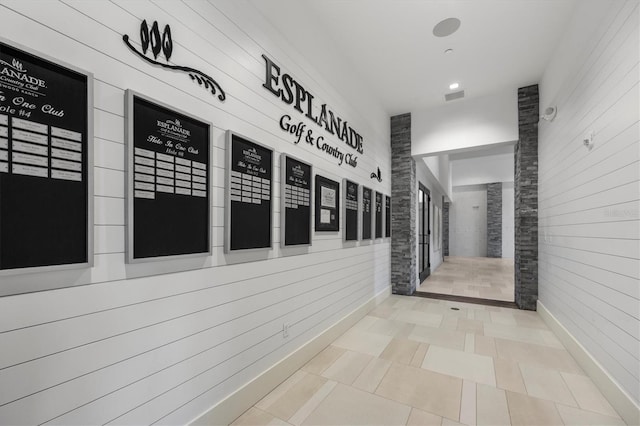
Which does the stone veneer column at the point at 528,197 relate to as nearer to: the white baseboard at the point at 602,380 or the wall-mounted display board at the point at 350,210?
the white baseboard at the point at 602,380

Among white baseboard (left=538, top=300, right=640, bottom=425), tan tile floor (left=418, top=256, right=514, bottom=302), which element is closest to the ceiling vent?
white baseboard (left=538, top=300, right=640, bottom=425)

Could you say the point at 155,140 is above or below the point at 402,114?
below

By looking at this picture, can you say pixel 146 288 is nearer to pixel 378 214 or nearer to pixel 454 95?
pixel 378 214

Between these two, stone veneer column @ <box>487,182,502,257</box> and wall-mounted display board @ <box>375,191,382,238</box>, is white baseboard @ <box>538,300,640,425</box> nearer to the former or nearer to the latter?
wall-mounted display board @ <box>375,191,382,238</box>

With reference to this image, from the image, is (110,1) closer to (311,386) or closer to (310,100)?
(310,100)

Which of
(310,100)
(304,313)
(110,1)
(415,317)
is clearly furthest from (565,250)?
(110,1)

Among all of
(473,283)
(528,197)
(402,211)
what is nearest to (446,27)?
(528,197)

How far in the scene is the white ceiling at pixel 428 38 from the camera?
112 inches

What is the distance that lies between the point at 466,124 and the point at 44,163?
5367 millimetres

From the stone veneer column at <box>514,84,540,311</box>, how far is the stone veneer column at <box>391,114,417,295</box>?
168 cm

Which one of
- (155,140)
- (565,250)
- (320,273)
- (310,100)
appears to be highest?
(310,100)

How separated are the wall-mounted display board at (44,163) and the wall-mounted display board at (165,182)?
182mm

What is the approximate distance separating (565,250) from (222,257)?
12.1 feet

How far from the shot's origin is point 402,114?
5453mm
